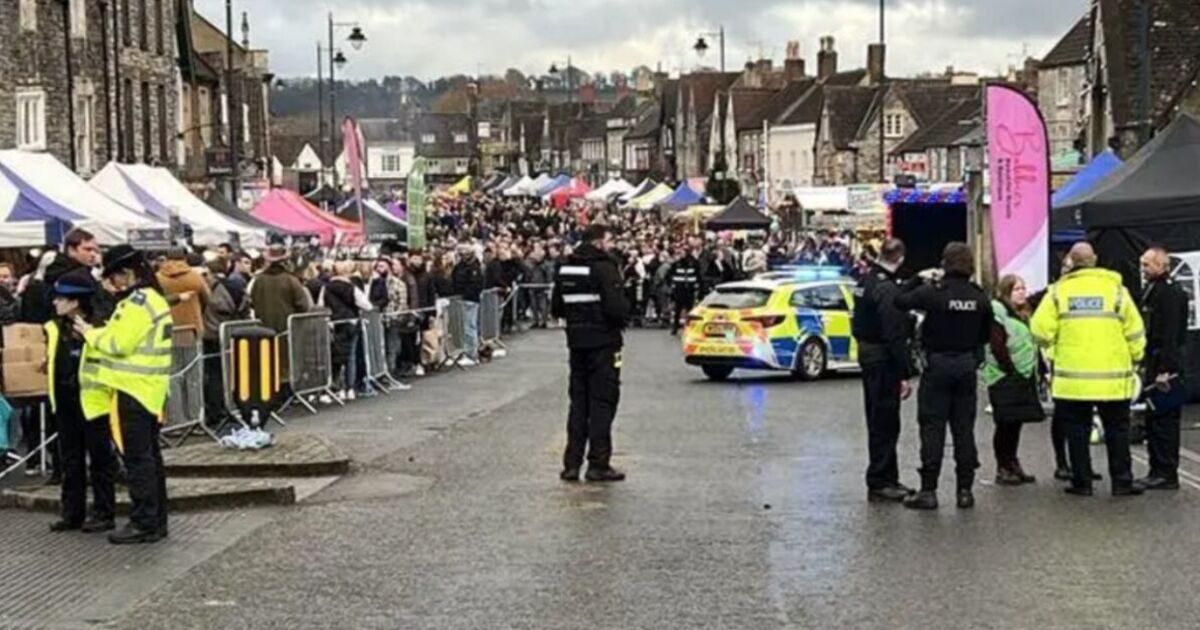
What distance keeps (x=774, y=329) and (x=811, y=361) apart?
82 centimetres

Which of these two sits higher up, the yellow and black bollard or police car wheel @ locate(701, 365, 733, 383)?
the yellow and black bollard

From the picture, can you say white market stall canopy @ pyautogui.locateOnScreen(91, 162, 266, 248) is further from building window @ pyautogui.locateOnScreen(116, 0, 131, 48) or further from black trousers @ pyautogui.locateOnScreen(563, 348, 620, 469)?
black trousers @ pyautogui.locateOnScreen(563, 348, 620, 469)

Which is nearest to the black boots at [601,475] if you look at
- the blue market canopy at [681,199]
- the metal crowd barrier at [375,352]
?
the metal crowd barrier at [375,352]

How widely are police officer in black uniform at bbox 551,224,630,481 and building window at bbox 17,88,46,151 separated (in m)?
24.3

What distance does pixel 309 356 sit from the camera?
2128cm

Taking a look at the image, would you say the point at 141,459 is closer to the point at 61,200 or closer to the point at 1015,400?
the point at 1015,400

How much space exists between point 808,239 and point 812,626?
45.1m

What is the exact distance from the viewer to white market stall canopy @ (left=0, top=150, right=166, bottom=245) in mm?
23578

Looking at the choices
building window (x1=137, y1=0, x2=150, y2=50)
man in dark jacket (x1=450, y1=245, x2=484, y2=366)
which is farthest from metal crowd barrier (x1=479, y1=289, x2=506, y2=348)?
building window (x1=137, y1=0, x2=150, y2=50)

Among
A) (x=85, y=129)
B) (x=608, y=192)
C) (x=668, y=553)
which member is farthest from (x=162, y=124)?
(x=668, y=553)

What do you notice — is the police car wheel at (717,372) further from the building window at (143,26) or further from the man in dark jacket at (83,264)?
the building window at (143,26)

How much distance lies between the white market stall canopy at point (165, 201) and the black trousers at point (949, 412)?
58.6ft

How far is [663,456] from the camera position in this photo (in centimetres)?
1625

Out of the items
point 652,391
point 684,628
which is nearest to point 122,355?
point 684,628
